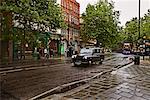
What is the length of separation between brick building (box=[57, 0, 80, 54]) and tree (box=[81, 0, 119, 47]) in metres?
2.36

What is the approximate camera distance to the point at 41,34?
24.9 meters

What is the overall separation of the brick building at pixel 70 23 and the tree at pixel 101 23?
93.1 inches

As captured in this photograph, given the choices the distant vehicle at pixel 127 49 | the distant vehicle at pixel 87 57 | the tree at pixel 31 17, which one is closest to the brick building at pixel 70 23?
the distant vehicle at pixel 127 49

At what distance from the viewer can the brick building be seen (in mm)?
53688

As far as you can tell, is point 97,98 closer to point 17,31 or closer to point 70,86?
point 70,86

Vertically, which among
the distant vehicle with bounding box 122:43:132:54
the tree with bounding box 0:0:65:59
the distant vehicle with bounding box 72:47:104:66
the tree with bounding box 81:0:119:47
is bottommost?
the distant vehicle with bounding box 72:47:104:66

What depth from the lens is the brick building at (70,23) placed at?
53.7 meters

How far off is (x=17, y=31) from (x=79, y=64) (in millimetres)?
6027

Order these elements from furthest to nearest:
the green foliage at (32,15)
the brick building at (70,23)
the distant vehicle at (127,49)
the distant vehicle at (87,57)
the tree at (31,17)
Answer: the distant vehicle at (127,49), the brick building at (70,23), the distant vehicle at (87,57), the tree at (31,17), the green foliage at (32,15)

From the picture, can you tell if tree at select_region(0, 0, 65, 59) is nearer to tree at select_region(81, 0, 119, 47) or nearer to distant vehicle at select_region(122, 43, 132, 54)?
tree at select_region(81, 0, 119, 47)

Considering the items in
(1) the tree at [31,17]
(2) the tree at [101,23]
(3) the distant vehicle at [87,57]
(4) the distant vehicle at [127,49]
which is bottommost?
(3) the distant vehicle at [87,57]

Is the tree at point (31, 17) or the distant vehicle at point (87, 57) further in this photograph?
the distant vehicle at point (87, 57)

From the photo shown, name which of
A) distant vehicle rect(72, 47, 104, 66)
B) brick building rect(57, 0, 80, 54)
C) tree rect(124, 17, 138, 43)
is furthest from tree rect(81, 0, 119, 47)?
distant vehicle rect(72, 47, 104, 66)

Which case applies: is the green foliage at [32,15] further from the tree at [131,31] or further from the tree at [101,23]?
the tree at [131,31]
